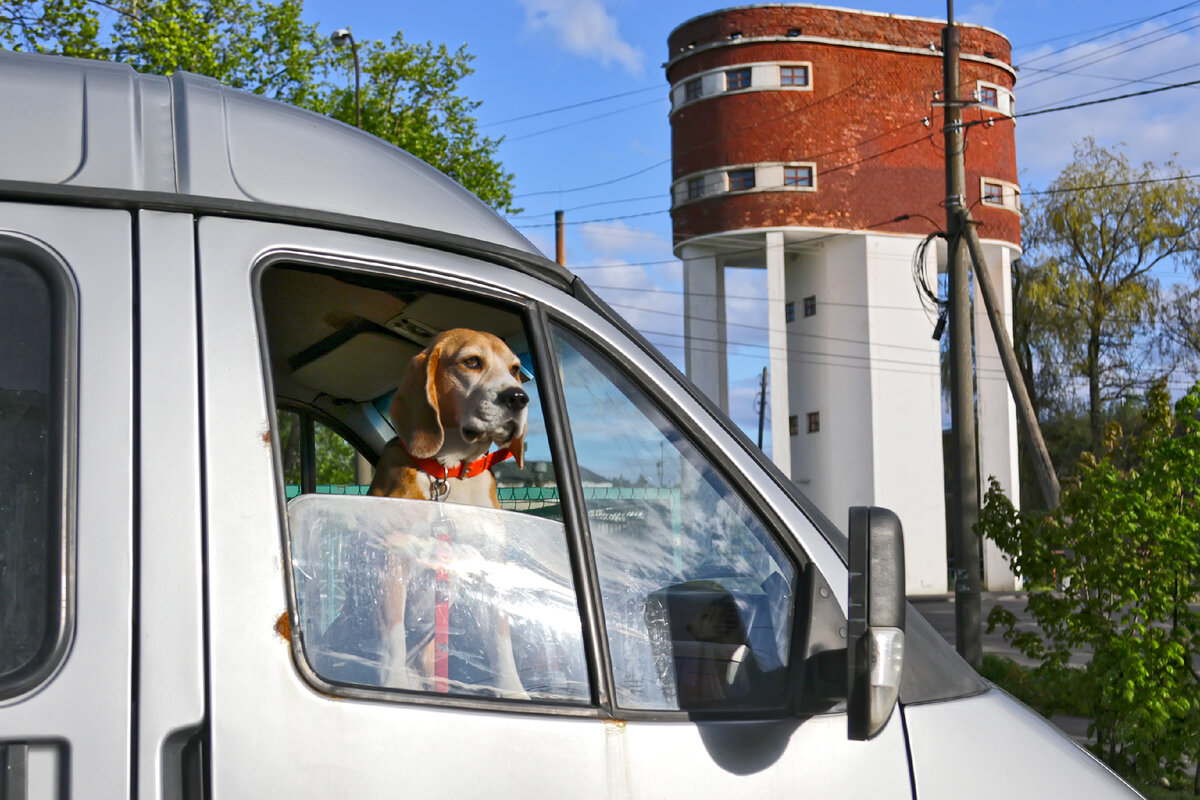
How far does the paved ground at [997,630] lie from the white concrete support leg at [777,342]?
659 cm

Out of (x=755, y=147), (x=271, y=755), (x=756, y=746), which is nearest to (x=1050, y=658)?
(x=756, y=746)

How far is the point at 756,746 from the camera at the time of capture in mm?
2131

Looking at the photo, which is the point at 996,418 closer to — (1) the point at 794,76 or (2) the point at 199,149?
(1) the point at 794,76

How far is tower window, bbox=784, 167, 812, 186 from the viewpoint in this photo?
3812 centimetres

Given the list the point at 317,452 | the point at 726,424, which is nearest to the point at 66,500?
the point at 726,424

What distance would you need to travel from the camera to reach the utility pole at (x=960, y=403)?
1680 cm

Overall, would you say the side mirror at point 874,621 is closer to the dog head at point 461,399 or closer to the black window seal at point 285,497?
the black window seal at point 285,497

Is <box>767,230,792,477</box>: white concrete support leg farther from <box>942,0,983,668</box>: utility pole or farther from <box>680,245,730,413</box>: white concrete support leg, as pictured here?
<box>942,0,983,668</box>: utility pole

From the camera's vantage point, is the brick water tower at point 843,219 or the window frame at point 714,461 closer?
the window frame at point 714,461

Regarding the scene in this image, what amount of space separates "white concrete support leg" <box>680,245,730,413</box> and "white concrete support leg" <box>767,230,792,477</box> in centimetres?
185

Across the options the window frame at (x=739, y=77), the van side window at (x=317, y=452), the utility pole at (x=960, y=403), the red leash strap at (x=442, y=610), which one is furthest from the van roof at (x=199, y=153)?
the window frame at (x=739, y=77)

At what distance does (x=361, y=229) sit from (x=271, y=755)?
3.05 feet

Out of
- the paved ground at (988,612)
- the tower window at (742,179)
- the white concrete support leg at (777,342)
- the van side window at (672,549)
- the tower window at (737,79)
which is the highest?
the tower window at (737,79)

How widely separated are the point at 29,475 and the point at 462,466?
96cm
